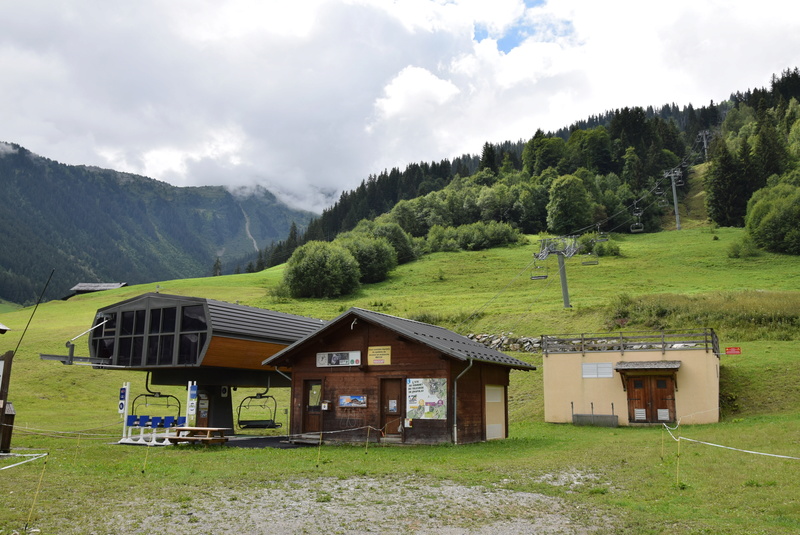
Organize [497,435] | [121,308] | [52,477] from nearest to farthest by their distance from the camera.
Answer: [52,477] < [497,435] < [121,308]

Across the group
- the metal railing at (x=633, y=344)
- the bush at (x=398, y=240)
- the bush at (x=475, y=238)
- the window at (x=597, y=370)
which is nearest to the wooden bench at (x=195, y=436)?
the metal railing at (x=633, y=344)

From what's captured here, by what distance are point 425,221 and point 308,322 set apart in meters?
86.2

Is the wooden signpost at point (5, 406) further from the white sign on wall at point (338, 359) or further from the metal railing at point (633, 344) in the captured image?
the metal railing at point (633, 344)

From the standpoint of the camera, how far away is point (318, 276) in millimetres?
74875

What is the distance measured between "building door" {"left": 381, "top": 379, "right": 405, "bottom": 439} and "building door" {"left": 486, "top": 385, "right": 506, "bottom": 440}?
153 inches

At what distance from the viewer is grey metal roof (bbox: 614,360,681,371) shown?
88.4 feet

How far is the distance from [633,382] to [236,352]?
18169 millimetres

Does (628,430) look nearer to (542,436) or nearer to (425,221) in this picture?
(542,436)

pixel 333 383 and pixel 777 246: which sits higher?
pixel 777 246

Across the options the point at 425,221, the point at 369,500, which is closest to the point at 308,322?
the point at 369,500

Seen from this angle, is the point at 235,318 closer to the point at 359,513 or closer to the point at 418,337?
the point at 418,337

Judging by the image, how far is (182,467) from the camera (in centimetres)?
1405

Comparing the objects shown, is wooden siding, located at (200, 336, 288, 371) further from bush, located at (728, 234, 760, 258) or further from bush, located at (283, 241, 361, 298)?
bush, located at (728, 234, 760, 258)

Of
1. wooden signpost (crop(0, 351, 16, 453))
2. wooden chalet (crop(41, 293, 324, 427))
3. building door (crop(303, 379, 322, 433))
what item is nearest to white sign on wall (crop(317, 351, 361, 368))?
building door (crop(303, 379, 322, 433))
